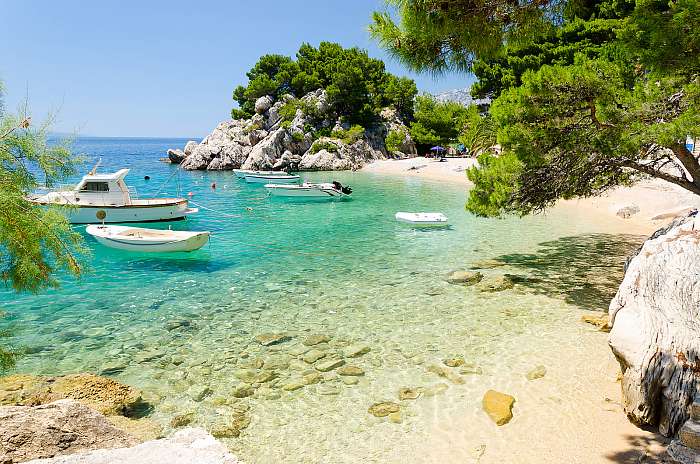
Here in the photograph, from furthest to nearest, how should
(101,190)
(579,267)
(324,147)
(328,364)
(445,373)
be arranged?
(324,147)
(101,190)
(579,267)
(328,364)
(445,373)

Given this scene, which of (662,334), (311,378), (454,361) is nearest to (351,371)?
(311,378)

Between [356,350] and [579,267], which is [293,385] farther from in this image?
[579,267]

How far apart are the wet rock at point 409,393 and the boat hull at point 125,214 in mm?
22274

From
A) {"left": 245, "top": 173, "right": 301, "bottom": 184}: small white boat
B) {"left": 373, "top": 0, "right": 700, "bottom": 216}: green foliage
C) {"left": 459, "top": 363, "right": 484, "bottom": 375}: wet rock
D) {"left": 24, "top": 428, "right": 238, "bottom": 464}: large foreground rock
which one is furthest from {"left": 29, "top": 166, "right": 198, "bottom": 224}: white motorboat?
{"left": 24, "top": 428, "right": 238, "bottom": 464}: large foreground rock

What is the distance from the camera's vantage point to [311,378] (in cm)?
872

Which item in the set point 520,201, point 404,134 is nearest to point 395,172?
point 404,134

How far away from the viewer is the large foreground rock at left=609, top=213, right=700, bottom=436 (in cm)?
575

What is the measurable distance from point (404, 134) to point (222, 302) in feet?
204

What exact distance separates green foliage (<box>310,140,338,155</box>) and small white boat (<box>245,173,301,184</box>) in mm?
17466

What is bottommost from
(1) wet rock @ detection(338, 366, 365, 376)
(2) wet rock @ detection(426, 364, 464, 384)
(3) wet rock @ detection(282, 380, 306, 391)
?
(3) wet rock @ detection(282, 380, 306, 391)

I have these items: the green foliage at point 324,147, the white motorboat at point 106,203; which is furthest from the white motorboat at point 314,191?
the green foliage at point 324,147

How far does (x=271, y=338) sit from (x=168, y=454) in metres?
7.70

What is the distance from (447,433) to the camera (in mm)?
6812

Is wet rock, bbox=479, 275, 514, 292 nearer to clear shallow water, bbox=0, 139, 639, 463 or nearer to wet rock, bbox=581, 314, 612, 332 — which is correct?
clear shallow water, bbox=0, 139, 639, 463
